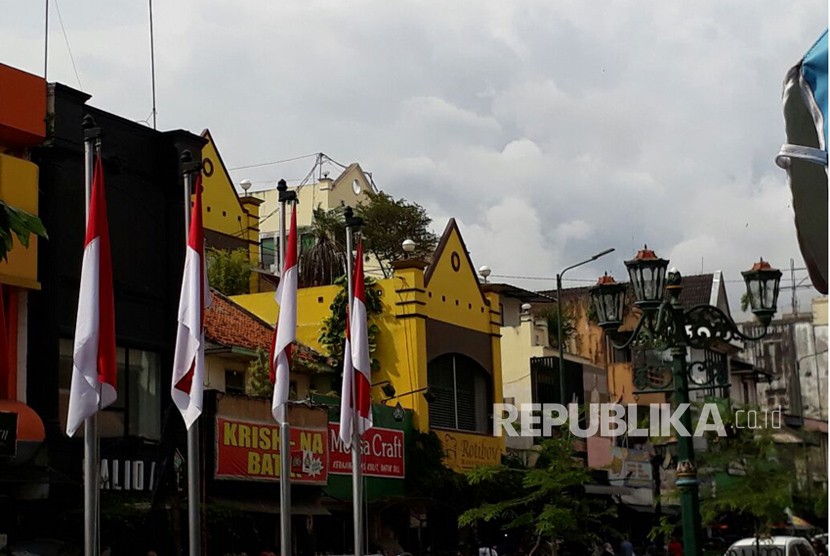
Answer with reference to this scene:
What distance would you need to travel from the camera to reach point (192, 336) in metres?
19.9

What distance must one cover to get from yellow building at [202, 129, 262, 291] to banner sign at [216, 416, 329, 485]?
54.4 feet

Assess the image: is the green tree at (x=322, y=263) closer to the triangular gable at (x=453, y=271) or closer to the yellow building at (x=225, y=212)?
the triangular gable at (x=453, y=271)

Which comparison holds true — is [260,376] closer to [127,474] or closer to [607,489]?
[127,474]

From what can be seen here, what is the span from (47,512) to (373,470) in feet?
40.6

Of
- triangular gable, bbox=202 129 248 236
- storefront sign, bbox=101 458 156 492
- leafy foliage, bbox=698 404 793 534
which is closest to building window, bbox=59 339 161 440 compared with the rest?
storefront sign, bbox=101 458 156 492

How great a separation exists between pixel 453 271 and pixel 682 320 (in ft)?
81.5

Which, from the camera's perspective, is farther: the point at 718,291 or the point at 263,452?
the point at 718,291

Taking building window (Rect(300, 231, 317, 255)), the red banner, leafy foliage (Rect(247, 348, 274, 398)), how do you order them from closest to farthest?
leafy foliage (Rect(247, 348, 274, 398)), the red banner, building window (Rect(300, 231, 317, 255))

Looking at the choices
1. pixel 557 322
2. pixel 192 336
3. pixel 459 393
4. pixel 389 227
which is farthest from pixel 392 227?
pixel 192 336

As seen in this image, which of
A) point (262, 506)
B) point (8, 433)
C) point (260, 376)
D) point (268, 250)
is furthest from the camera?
point (268, 250)

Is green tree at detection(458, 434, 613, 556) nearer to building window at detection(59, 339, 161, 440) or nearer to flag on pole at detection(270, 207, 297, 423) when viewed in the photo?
building window at detection(59, 339, 161, 440)

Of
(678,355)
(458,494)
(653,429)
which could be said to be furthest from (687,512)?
(653,429)

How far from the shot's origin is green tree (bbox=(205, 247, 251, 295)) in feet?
148

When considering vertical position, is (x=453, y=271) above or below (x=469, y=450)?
above
